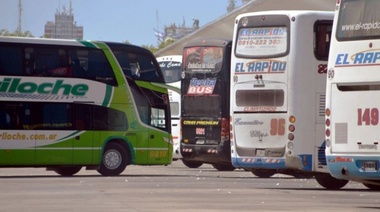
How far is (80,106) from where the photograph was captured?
33.5 m

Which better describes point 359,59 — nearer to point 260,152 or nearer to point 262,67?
point 262,67

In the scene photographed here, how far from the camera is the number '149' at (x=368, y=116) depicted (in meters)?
20.3

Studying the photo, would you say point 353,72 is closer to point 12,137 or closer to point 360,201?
point 360,201

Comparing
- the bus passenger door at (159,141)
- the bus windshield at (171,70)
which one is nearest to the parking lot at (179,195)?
the bus passenger door at (159,141)

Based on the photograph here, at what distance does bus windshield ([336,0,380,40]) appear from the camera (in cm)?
2066

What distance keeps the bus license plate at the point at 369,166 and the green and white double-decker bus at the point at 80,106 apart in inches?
556

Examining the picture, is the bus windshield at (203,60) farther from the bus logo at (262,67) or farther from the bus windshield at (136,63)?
the bus logo at (262,67)

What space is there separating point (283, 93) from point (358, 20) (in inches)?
224

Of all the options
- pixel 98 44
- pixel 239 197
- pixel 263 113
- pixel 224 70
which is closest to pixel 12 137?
pixel 98 44

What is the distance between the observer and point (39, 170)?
1592 inches

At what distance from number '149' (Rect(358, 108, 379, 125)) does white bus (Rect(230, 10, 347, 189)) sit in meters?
5.44

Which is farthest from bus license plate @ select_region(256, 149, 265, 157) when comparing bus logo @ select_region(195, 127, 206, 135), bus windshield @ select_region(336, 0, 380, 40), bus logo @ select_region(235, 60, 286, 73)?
bus logo @ select_region(195, 127, 206, 135)

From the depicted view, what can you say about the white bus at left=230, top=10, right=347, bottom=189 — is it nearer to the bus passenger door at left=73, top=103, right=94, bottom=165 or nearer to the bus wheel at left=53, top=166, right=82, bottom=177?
the bus passenger door at left=73, top=103, right=94, bottom=165

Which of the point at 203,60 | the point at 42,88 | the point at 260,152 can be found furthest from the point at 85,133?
the point at 260,152
